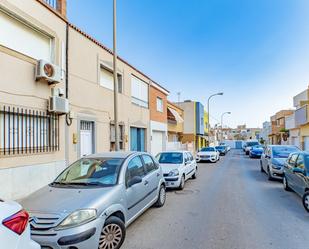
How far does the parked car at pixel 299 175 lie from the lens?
21.6ft

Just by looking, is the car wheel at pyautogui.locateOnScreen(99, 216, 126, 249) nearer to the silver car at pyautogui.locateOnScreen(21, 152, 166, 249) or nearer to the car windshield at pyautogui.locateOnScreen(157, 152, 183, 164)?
the silver car at pyautogui.locateOnScreen(21, 152, 166, 249)

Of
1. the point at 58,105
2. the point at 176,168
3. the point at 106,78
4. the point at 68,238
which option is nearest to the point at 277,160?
the point at 176,168

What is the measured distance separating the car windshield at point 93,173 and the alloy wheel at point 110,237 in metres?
0.77

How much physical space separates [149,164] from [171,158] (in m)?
4.21

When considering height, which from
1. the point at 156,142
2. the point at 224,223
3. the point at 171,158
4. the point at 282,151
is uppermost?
the point at 156,142

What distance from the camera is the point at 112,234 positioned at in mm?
4129

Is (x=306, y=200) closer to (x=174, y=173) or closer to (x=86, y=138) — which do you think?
(x=174, y=173)

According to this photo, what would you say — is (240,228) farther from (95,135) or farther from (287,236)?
(95,135)

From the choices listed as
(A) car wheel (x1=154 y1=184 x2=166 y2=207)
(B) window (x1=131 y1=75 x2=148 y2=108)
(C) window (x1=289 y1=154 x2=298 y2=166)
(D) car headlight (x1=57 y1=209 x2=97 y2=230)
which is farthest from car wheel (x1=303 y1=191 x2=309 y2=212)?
(B) window (x1=131 y1=75 x2=148 y2=108)

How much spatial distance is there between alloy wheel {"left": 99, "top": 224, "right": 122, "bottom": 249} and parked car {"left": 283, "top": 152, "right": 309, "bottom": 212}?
4884mm

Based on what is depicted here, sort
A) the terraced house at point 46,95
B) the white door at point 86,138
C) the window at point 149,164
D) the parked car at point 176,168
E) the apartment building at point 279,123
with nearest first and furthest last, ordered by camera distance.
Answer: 1. the window at point 149,164
2. the terraced house at point 46,95
3. the parked car at point 176,168
4. the white door at point 86,138
5. the apartment building at point 279,123

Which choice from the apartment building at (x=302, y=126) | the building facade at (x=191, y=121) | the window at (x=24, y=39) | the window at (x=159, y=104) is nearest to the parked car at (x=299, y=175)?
the window at (x=24, y=39)

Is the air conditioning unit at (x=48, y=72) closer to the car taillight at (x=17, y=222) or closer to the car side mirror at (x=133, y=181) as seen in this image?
the car side mirror at (x=133, y=181)

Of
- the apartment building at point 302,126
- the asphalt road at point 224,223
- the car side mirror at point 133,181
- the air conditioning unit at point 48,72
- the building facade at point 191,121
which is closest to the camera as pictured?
the asphalt road at point 224,223
